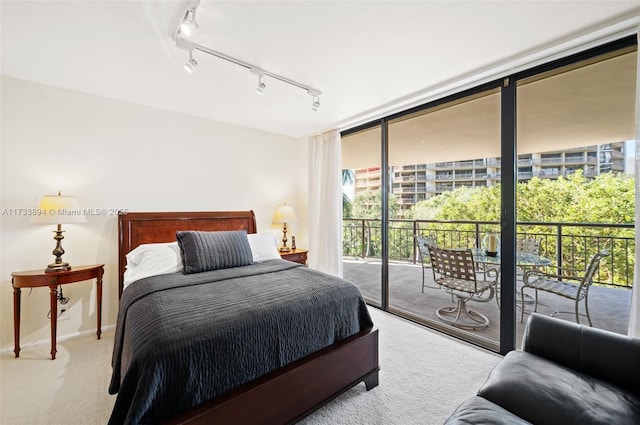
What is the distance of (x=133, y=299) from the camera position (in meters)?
1.78

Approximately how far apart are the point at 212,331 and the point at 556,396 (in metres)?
1.61

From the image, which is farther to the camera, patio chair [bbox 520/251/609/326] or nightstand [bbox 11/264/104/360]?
patio chair [bbox 520/251/609/326]

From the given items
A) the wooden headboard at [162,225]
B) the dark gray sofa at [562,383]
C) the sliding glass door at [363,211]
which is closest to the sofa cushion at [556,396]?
the dark gray sofa at [562,383]

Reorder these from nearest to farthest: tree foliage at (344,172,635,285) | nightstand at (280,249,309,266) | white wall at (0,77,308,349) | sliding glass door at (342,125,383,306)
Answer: white wall at (0,77,308,349)
tree foliage at (344,172,635,285)
nightstand at (280,249,309,266)
sliding glass door at (342,125,383,306)

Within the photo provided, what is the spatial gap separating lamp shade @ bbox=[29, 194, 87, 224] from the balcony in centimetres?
346

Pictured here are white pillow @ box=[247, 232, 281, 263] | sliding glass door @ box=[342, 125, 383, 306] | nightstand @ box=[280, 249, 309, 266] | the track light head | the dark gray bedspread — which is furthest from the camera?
sliding glass door @ box=[342, 125, 383, 306]

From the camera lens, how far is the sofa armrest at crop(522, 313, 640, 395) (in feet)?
4.06

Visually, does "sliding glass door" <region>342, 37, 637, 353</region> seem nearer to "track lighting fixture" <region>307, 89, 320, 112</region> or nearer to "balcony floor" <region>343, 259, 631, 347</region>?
"balcony floor" <region>343, 259, 631, 347</region>

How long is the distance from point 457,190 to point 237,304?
4054 millimetres

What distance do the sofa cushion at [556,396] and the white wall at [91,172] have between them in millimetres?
3382

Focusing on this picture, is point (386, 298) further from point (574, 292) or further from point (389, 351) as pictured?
point (574, 292)

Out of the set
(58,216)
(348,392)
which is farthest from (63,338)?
(348,392)

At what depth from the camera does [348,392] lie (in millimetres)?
1858

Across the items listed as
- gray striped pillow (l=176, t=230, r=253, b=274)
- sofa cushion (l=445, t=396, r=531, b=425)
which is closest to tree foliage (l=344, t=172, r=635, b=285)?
sofa cushion (l=445, t=396, r=531, b=425)
